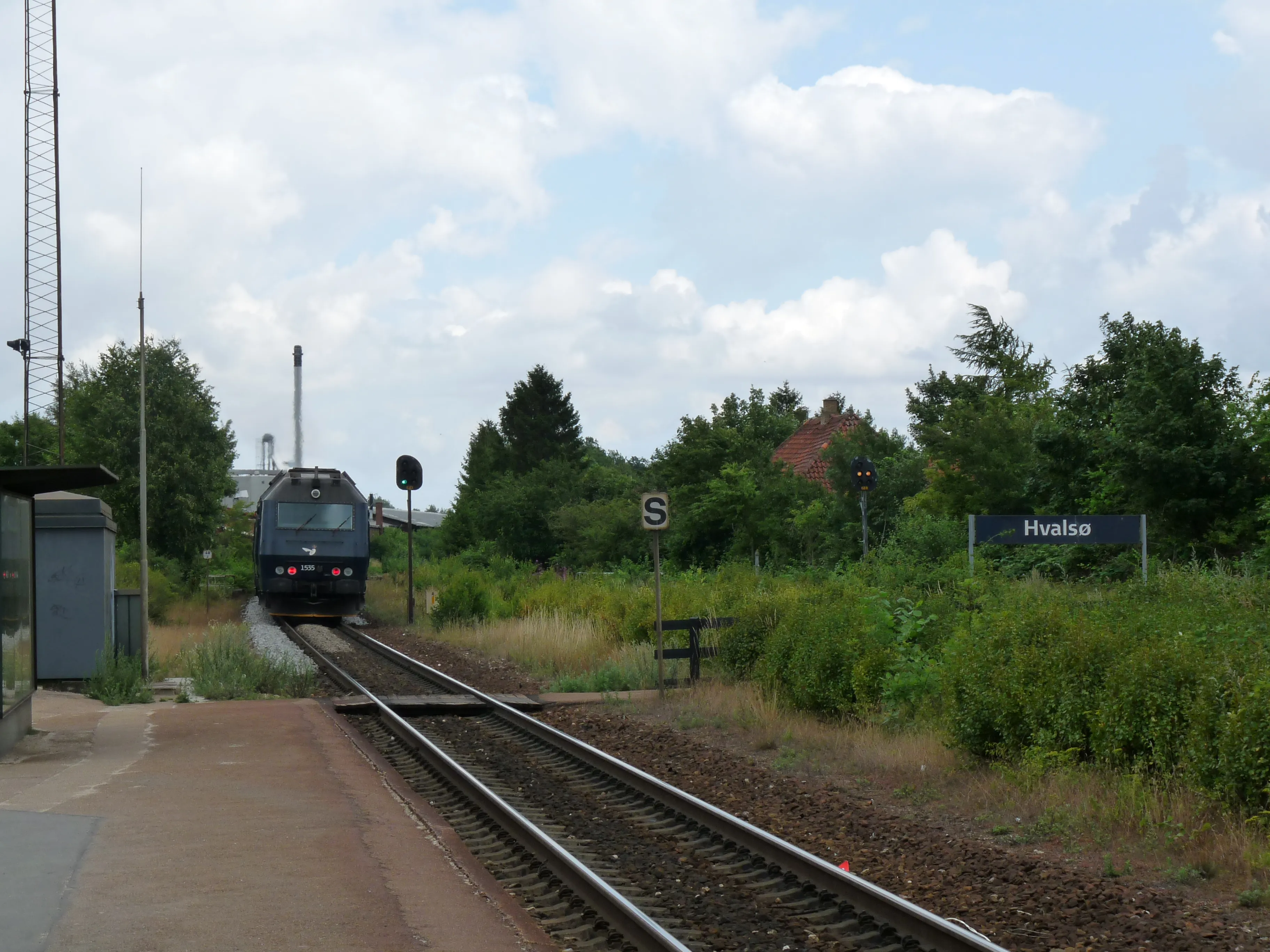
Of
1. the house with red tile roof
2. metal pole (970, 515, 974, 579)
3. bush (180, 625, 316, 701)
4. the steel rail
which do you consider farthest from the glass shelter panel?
the house with red tile roof

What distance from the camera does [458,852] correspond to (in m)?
8.30

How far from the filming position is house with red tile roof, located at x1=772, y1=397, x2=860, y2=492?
48.3m

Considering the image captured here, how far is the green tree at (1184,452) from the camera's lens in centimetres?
2330

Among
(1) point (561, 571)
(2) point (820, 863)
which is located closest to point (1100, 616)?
(2) point (820, 863)

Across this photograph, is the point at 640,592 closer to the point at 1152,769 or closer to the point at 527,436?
the point at 1152,769

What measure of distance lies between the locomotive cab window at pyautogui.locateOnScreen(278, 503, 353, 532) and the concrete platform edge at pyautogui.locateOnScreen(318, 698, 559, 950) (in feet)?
57.9

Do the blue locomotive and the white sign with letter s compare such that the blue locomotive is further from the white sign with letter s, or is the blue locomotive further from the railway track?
the railway track

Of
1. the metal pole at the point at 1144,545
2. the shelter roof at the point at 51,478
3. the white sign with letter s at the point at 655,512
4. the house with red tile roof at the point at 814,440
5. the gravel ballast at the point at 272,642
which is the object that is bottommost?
the gravel ballast at the point at 272,642

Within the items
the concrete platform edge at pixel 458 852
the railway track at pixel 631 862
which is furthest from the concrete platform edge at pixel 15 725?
the railway track at pixel 631 862

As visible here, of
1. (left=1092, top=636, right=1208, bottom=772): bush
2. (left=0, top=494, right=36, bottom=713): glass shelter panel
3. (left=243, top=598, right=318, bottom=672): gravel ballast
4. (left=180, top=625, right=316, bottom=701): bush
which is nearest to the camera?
(left=1092, top=636, right=1208, bottom=772): bush

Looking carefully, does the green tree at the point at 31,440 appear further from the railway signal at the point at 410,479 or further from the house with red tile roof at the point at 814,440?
the house with red tile roof at the point at 814,440

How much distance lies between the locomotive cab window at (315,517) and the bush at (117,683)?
526 inches

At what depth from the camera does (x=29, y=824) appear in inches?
322

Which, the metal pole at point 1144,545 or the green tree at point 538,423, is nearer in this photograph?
the metal pole at point 1144,545
